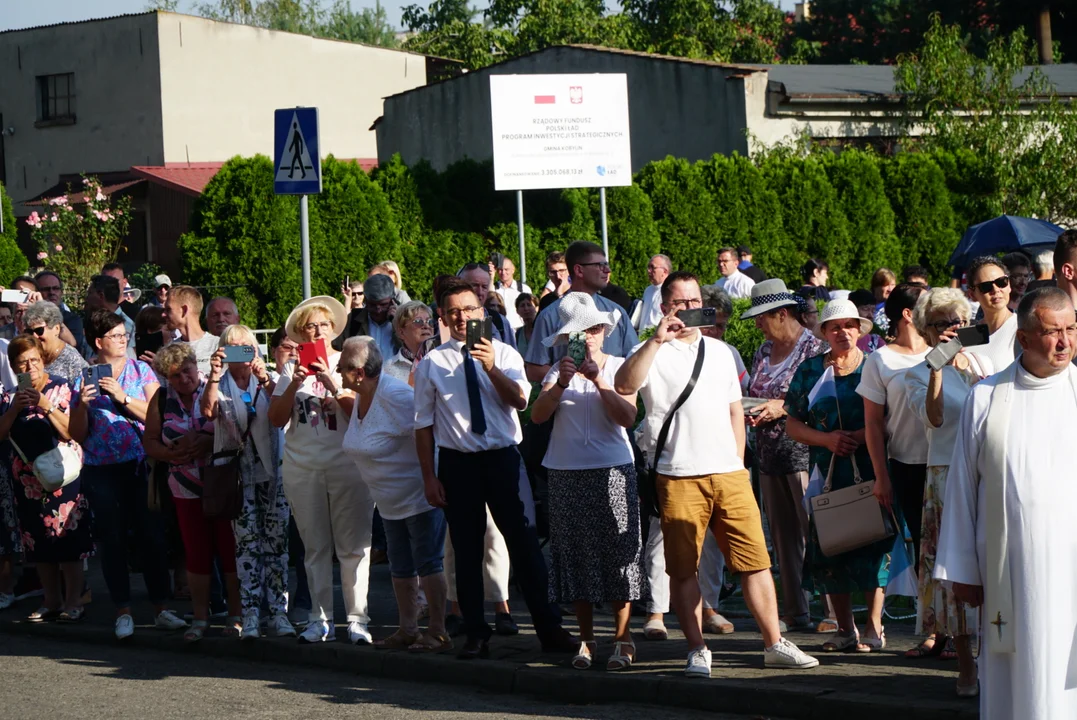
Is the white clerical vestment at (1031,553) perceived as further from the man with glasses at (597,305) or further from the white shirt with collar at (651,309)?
the white shirt with collar at (651,309)

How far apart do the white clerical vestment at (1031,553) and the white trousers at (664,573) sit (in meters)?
3.38

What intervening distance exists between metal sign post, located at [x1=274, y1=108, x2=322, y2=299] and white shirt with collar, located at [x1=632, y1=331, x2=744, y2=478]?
3969 mm

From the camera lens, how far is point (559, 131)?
25.3 meters

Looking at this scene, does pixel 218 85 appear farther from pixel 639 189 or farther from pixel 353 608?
pixel 353 608

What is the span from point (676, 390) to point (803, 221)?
→ 2043 cm

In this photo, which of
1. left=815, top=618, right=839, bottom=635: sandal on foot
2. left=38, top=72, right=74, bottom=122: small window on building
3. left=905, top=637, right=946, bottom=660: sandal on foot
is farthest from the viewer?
left=38, top=72, right=74, bottom=122: small window on building

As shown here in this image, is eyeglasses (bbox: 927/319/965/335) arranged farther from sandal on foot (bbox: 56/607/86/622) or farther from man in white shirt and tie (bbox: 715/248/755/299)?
man in white shirt and tie (bbox: 715/248/755/299)

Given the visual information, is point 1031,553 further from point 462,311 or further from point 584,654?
point 462,311

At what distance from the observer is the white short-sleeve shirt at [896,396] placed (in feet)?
25.5

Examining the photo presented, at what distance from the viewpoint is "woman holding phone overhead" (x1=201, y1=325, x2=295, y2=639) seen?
31.4ft

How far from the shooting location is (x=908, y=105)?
3098cm

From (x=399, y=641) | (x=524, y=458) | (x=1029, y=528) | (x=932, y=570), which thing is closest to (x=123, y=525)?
(x=399, y=641)

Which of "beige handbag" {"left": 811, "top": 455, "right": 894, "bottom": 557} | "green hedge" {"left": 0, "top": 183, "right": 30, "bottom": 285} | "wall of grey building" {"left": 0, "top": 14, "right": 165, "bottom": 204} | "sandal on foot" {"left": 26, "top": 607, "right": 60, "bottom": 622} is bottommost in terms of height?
"sandal on foot" {"left": 26, "top": 607, "right": 60, "bottom": 622}

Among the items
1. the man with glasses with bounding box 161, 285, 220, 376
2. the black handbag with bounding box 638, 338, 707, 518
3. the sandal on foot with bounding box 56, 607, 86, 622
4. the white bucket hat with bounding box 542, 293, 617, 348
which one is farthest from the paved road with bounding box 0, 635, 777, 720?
the man with glasses with bounding box 161, 285, 220, 376
